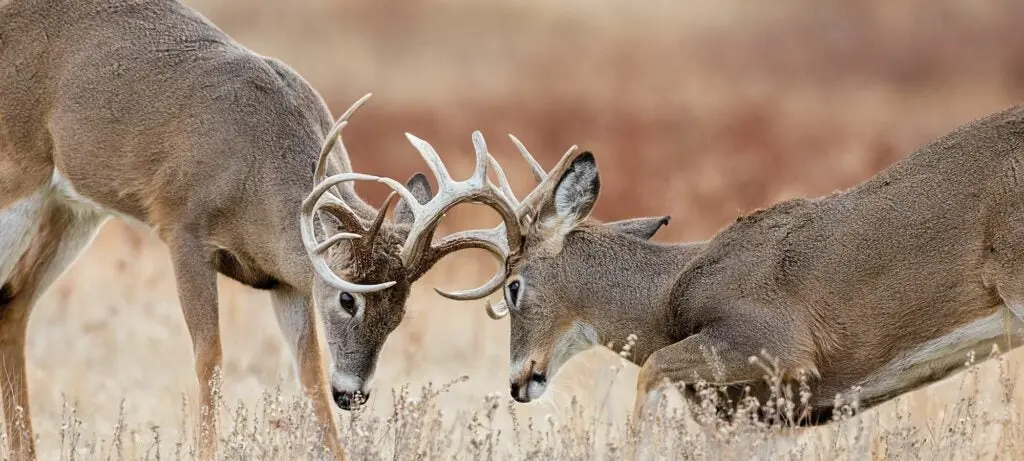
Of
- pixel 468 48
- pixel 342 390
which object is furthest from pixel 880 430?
pixel 468 48

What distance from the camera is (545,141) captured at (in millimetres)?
20047

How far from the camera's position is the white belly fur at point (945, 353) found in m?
7.91

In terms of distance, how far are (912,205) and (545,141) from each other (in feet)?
39.1

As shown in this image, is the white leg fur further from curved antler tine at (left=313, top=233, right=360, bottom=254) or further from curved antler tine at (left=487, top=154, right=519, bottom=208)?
curved antler tine at (left=487, top=154, right=519, bottom=208)

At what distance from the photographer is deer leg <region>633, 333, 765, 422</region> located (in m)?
8.30

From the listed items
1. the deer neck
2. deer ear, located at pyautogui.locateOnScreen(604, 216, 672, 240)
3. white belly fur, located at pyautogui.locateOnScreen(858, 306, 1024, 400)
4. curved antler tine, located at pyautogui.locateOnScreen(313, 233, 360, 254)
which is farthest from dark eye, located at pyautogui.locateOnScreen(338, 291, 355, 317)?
white belly fur, located at pyautogui.locateOnScreen(858, 306, 1024, 400)

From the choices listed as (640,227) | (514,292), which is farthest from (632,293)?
(514,292)

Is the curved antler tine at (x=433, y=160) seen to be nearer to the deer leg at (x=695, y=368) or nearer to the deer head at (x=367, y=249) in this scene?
the deer head at (x=367, y=249)

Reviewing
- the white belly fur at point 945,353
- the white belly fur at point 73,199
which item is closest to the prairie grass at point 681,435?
the white belly fur at point 945,353

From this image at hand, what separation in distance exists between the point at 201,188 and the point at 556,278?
6.02 feet

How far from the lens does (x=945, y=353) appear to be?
26.6ft

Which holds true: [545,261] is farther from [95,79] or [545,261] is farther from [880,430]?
[95,79]

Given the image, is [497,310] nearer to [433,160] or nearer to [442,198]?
[442,198]

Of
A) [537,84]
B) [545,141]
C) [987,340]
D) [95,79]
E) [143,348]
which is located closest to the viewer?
[987,340]
